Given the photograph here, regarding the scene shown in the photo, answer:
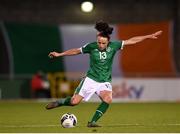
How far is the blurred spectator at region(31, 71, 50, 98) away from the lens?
81.7ft

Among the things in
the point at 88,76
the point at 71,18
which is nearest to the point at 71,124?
the point at 88,76

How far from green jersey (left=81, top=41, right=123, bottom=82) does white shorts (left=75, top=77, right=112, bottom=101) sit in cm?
7

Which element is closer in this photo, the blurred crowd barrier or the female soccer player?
the female soccer player

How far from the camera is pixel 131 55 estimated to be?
26266 millimetres

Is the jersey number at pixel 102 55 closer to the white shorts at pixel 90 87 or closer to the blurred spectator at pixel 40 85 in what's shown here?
the white shorts at pixel 90 87

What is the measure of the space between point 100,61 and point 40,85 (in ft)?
Answer: 43.8

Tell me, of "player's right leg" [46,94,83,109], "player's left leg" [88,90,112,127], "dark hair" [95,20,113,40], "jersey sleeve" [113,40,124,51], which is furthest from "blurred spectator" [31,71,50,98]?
"dark hair" [95,20,113,40]

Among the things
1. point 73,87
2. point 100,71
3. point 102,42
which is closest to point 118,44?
point 102,42

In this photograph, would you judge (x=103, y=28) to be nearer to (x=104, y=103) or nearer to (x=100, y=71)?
(x=100, y=71)

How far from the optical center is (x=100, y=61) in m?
11.7

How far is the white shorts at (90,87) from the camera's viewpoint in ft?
38.4

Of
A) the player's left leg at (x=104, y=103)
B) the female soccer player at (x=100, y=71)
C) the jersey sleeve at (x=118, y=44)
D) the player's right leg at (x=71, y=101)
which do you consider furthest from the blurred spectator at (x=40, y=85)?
the player's left leg at (x=104, y=103)

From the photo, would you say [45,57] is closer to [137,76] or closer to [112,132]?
[137,76]

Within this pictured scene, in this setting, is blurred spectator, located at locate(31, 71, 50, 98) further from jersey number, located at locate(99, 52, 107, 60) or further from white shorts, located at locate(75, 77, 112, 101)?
jersey number, located at locate(99, 52, 107, 60)
